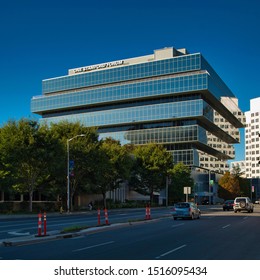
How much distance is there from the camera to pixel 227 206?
60.5m

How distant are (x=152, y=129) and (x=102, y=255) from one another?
4266 inches

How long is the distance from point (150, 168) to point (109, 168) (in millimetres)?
20848

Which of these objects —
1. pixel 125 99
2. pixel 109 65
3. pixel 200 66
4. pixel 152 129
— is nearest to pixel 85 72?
pixel 109 65

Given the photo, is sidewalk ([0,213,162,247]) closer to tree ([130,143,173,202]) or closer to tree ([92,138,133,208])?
tree ([92,138,133,208])

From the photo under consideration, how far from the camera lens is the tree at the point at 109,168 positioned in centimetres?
6030

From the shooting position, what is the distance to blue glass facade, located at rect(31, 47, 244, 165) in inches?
4530

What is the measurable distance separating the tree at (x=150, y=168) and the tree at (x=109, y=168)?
11339mm

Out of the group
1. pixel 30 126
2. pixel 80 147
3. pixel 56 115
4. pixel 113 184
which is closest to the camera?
pixel 30 126

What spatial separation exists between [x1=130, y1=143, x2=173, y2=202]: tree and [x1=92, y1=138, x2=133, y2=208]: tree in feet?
37.2

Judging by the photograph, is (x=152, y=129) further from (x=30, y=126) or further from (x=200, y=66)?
(x=30, y=126)

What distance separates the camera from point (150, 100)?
124m

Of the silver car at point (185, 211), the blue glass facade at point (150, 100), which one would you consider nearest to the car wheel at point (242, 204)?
the silver car at point (185, 211)

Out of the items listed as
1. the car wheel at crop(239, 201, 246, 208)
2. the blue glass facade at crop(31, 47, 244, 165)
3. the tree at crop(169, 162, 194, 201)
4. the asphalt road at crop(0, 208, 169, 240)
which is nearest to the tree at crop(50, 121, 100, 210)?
the asphalt road at crop(0, 208, 169, 240)

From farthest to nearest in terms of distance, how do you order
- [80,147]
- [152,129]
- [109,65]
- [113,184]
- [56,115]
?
1. [56,115]
2. [109,65]
3. [152,129]
4. [113,184]
5. [80,147]
